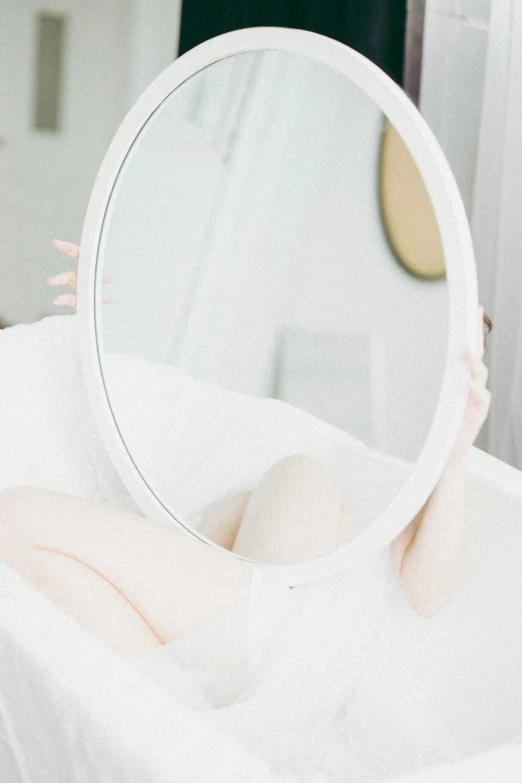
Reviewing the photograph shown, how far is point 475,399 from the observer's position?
0.90 m

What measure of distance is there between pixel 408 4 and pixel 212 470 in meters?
1.03

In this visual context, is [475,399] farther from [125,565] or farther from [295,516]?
[125,565]

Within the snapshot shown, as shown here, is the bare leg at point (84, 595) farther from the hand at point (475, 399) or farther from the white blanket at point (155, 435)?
the hand at point (475, 399)

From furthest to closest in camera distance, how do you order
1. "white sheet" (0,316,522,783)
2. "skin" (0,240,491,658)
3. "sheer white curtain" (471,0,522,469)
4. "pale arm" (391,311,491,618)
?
"sheer white curtain" (471,0,522,469) → "skin" (0,240,491,658) → "pale arm" (391,311,491,618) → "white sheet" (0,316,522,783)

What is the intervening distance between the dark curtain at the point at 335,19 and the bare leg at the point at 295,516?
0.90 metres

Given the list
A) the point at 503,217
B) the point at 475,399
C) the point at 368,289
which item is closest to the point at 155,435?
the point at 368,289

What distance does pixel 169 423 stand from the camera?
133 centimetres

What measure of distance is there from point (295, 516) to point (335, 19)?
1.12 m

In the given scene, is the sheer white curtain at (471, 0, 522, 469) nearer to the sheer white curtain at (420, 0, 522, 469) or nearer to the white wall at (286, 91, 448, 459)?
the sheer white curtain at (420, 0, 522, 469)

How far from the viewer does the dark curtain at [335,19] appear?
164cm

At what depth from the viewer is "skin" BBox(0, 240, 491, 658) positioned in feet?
3.36

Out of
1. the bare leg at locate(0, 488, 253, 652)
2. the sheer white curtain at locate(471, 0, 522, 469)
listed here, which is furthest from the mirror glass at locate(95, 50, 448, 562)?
the sheer white curtain at locate(471, 0, 522, 469)

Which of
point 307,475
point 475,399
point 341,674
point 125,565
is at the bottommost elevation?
point 341,674

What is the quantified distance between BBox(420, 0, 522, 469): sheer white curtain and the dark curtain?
2.5 inches
